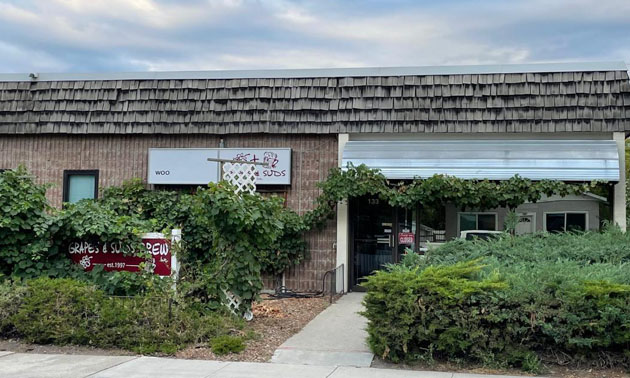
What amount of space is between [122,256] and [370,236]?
5766 millimetres

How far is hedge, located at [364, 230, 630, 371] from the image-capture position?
7.50 meters

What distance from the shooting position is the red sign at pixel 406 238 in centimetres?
1412

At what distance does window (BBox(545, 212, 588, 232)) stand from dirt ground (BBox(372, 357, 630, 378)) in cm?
655

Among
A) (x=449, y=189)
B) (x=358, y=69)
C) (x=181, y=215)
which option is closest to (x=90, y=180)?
(x=181, y=215)

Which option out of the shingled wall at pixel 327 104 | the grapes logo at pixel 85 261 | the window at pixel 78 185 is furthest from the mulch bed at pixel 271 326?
the window at pixel 78 185

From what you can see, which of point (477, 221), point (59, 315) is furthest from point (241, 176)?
point (477, 221)

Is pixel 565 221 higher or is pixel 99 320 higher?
pixel 565 221

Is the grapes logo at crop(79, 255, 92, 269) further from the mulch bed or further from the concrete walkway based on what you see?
the concrete walkway

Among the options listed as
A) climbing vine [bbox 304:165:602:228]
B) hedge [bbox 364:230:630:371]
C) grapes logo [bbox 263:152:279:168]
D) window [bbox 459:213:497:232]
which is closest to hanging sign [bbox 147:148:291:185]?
grapes logo [bbox 263:152:279:168]

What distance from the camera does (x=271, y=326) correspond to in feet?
33.7

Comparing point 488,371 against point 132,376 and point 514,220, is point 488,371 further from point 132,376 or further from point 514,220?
point 514,220

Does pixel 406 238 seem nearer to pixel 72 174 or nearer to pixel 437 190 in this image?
pixel 437 190

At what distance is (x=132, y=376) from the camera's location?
7.53 metres

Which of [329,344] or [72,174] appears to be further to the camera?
[72,174]
